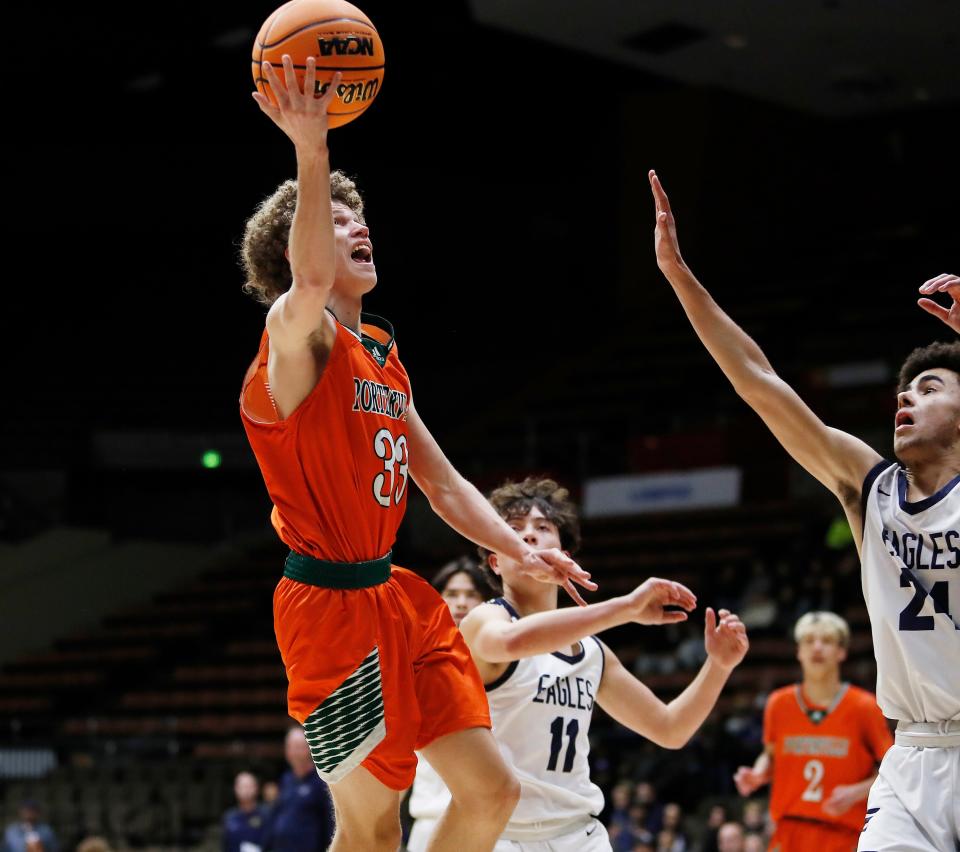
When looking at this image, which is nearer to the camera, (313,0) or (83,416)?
(313,0)

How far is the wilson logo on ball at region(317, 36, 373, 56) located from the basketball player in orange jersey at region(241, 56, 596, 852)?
6.8 inches

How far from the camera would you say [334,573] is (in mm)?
3963

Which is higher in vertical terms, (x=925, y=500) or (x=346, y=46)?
(x=346, y=46)

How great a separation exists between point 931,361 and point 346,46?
1965 mm

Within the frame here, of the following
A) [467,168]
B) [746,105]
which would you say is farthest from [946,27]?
[467,168]

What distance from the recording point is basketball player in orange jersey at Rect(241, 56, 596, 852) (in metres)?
3.87

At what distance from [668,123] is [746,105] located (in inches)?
51.5

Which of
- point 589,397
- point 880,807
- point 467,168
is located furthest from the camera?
point 467,168

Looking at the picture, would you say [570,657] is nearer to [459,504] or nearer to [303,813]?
[459,504]

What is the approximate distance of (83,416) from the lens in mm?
23766

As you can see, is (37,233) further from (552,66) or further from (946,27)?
(946,27)

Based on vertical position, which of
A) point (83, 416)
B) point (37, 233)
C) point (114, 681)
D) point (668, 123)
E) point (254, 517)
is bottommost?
point (114, 681)

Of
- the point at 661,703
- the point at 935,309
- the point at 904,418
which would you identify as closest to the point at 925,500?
the point at 904,418

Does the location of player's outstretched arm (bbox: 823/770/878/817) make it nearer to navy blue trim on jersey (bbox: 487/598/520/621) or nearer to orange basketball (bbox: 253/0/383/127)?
navy blue trim on jersey (bbox: 487/598/520/621)
